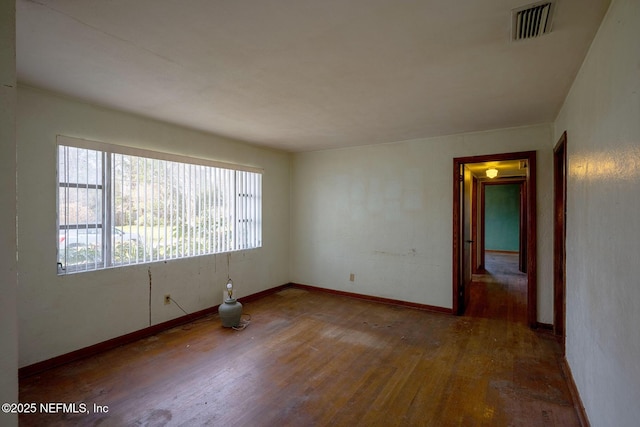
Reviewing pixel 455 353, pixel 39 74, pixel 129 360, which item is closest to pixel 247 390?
pixel 129 360

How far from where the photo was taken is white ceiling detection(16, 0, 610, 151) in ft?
5.30

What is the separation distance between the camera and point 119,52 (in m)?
2.03

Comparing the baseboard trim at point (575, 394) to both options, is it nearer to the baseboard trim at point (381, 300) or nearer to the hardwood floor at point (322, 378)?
the hardwood floor at point (322, 378)

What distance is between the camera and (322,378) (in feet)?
8.61

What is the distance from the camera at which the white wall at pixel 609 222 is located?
127 cm

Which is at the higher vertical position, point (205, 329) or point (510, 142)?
point (510, 142)

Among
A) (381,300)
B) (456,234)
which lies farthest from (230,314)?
(456,234)

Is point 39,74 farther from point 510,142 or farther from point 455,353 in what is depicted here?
point 510,142

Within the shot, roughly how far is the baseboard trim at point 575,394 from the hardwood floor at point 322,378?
48 mm

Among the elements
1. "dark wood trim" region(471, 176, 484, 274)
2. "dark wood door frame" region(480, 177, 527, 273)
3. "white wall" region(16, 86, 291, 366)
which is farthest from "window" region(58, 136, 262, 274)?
"dark wood door frame" region(480, 177, 527, 273)

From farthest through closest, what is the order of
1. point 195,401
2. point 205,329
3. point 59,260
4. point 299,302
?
point 299,302 → point 205,329 → point 59,260 → point 195,401

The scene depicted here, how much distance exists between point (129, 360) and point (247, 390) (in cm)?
134

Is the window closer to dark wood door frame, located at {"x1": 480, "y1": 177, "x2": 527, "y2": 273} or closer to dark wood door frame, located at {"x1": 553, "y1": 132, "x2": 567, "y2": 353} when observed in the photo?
dark wood door frame, located at {"x1": 553, "y1": 132, "x2": 567, "y2": 353}

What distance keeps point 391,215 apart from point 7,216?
424cm
